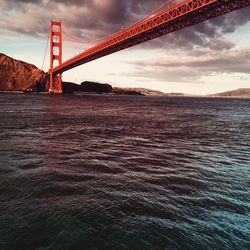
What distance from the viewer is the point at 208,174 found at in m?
6.85

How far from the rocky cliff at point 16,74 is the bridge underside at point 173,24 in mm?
37302

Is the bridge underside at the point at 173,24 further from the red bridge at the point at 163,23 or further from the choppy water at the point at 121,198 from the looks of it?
the choppy water at the point at 121,198

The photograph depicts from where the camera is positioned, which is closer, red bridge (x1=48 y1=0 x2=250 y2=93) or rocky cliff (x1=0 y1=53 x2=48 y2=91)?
red bridge (x1=48 y1=0 x2=250 y2=93)

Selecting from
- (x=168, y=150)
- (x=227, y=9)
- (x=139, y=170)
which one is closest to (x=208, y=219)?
(x=139, y=170)

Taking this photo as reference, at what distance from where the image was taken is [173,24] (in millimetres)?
32938

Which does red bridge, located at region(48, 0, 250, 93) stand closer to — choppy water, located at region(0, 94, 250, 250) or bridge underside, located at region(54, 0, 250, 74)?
bridge underside, located at region(54, 0, 250, 74)

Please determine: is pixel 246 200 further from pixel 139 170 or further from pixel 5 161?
pixel 5 161

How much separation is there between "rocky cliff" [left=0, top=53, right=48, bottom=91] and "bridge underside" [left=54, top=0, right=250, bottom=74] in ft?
122

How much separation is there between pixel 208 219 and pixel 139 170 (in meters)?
2.87

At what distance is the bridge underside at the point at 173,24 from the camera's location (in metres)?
26.7

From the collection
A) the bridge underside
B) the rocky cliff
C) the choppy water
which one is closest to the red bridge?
the bridge underside

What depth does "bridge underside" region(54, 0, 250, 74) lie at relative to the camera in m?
26.7

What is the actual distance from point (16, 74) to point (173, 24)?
67871mm

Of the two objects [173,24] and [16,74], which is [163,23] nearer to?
[173,24]
